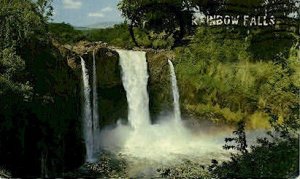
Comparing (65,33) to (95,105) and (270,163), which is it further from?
(270,163)

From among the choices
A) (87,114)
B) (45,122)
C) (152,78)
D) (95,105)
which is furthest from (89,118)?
(152,78)

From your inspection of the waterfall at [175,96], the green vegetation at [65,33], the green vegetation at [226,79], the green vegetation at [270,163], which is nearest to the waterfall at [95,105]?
the green vegetation at [65,33]

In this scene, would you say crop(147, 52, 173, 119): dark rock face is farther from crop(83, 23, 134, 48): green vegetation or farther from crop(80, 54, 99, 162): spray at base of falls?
crop(80, 54, 99, 162): spray at base of falls

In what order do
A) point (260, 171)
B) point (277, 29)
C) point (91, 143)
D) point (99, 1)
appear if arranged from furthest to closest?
point (91, 143) → point (277, 29) → point (99, 1) → point (260, 171)

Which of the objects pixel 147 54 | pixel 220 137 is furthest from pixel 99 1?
pixel 220 137

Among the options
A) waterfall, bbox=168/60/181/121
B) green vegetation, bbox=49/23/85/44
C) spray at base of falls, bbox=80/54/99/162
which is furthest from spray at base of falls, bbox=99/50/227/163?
green vegetation, bbox=49/23/85/44

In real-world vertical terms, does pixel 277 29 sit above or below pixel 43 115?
above

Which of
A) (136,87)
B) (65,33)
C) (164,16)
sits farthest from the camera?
(136,87)

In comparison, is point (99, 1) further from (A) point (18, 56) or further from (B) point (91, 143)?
(B) point (91, 143)
